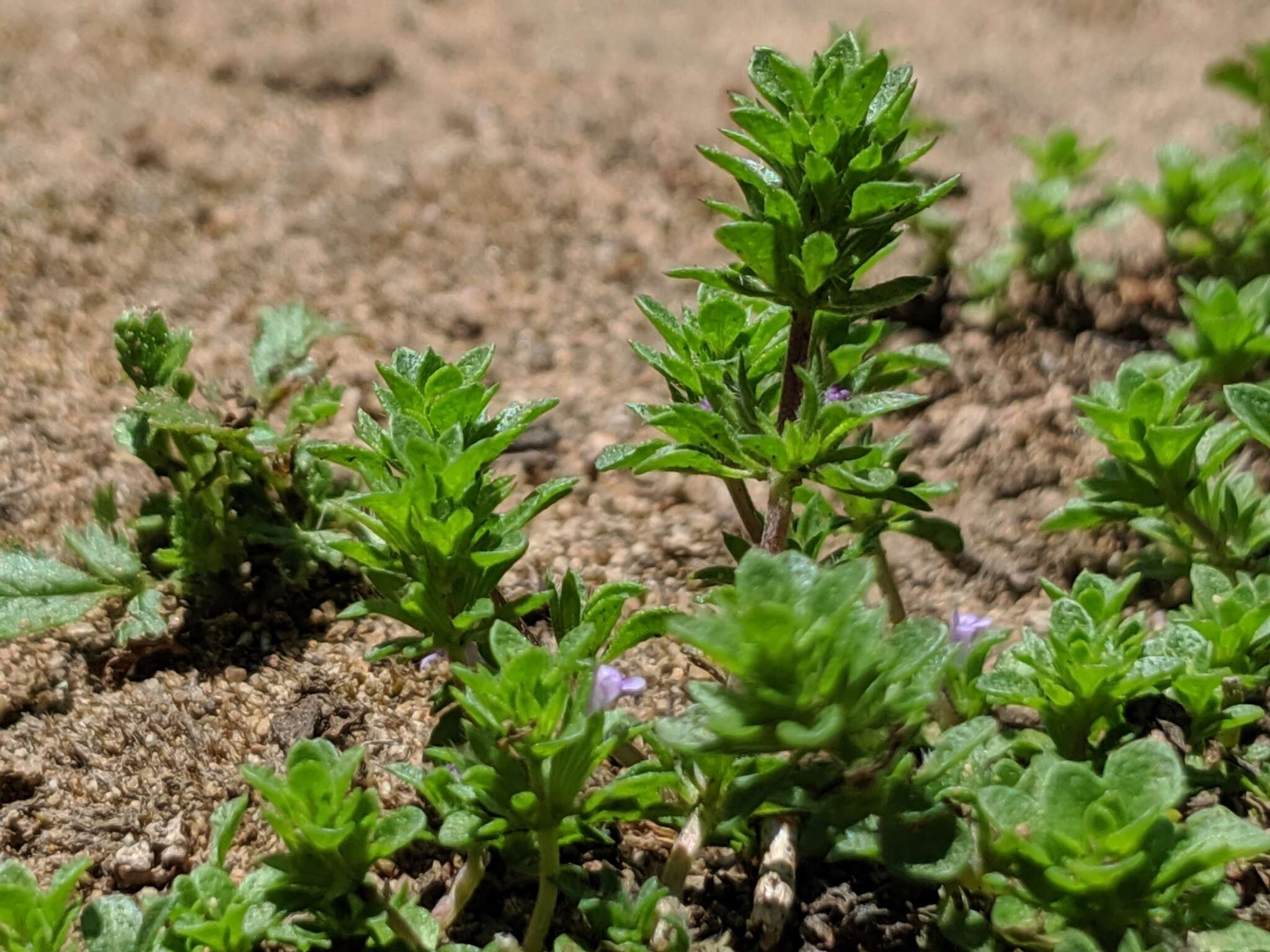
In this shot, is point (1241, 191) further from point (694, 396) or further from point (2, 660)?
point (2, 660)

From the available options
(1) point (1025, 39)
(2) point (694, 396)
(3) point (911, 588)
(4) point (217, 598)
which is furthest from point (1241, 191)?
(4) point (217, 598)

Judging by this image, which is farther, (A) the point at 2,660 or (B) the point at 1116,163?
(B) the point at 1116,163

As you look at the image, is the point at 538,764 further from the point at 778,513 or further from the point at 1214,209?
the point at 1214,209

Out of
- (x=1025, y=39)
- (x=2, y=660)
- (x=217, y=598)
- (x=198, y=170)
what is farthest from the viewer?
(x=1025, y=39)

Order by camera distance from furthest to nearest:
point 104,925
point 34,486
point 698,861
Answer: point 34,486, point 698,861, point 104,925

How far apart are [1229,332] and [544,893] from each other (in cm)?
181

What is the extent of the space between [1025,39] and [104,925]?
4712mm

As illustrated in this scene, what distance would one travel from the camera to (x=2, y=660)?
2197mm

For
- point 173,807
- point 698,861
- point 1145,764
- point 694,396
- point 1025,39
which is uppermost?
point 1025,39

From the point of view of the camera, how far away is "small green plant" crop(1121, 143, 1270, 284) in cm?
293

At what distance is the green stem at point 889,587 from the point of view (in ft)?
7.42

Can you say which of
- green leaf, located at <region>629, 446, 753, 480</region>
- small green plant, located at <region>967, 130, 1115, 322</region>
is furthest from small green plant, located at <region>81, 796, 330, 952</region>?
small green plant, located at <region>967, 130, 1115, 322</region>

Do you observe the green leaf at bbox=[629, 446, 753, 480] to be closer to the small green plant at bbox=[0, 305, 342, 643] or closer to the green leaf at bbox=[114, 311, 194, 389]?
the small green plant at bbox=[0, 305, 342, 643]

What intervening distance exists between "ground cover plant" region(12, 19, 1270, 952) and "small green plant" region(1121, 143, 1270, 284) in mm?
975
